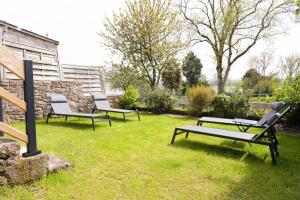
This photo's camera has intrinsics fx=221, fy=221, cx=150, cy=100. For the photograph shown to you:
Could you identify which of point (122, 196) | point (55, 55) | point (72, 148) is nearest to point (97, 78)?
point (55, 55)

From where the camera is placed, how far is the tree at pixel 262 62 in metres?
30.1

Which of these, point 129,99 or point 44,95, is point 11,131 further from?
point 129,99

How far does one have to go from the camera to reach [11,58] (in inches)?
106

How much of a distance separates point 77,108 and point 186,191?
26.7 feet

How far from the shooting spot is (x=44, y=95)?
8633 mm

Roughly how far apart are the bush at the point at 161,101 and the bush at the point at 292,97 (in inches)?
194

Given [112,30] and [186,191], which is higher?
[112,30]


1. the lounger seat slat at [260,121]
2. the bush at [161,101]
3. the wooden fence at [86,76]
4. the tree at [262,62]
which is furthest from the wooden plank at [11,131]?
the tree at [262,62]

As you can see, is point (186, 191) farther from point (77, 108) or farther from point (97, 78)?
point (97, 78)

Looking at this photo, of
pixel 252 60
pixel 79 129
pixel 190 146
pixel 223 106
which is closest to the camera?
pixel 190 146

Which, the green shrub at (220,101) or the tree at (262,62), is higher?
the tree at (262,62)

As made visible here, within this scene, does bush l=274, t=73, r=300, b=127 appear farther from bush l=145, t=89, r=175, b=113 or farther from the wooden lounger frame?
the wooden lounger frame

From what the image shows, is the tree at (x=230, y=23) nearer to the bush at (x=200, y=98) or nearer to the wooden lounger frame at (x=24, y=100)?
the bush at (x=200, y=98)

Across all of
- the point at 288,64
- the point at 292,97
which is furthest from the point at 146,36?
the point at 288,64
